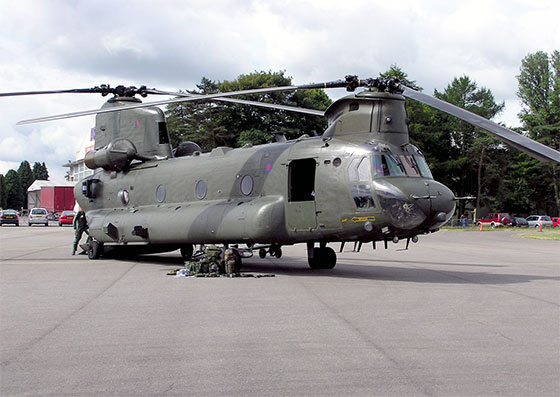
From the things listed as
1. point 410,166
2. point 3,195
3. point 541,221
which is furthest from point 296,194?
point 3,195

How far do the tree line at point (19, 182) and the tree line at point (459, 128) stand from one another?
105902 millimetres

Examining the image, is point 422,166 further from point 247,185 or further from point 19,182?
point 19,182

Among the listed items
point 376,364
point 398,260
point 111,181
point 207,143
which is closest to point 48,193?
point 207,143

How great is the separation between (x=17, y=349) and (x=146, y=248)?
13.1 meters

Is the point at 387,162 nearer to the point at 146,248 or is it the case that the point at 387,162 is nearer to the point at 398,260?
the point at 398,260

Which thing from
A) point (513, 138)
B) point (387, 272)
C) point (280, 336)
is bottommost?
point (387, 272)

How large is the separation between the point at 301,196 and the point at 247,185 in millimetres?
1539

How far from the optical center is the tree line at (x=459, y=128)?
163 ft

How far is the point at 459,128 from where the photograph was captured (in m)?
68.5

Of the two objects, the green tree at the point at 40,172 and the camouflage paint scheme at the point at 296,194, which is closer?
the camouflage paint scheme at the point at 296,194

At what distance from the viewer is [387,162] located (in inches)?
496

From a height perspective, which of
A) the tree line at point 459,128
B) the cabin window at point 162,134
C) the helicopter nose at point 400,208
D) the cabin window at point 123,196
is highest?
the tree line at point 459,128

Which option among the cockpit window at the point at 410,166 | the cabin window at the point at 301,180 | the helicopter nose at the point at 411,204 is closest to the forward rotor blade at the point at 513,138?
the cockpit window at the point at 410,166

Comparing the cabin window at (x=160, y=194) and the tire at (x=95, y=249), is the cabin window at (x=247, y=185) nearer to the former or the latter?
the cabin window at (x=160, y=194)
